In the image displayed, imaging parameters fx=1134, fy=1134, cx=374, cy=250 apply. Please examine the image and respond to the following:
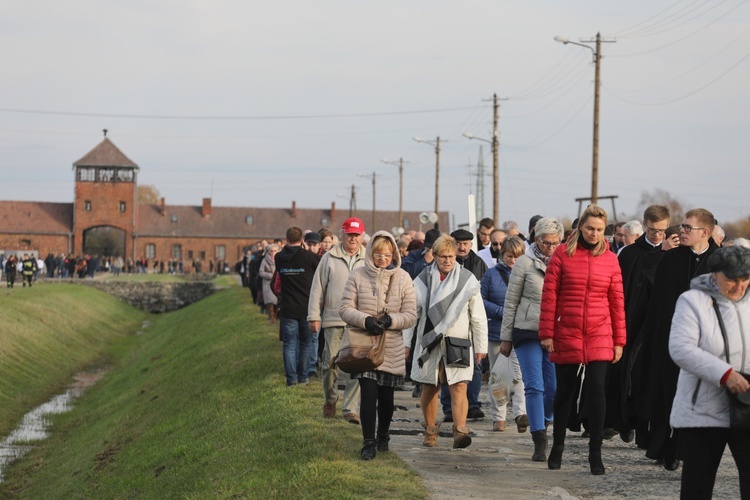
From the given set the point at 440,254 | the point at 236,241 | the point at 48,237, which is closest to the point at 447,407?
the point at 440,254

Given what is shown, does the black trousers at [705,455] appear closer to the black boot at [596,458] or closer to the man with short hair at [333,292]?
the black boot at [596,458]

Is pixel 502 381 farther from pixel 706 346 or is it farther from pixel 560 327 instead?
pixel 706 346

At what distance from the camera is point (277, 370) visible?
686 inches

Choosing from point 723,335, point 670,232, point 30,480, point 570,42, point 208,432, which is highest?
point 570,42

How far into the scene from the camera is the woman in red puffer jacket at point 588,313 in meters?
9.30

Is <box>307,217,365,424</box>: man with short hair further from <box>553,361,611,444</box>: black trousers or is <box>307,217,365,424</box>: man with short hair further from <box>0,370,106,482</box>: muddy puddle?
<box>0,370,106,482</box>: muddy puddle

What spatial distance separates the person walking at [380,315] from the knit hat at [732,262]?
3825mm

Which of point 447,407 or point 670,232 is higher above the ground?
point 670,232

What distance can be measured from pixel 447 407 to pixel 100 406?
1458 cm

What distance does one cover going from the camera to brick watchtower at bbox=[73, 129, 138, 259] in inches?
4208

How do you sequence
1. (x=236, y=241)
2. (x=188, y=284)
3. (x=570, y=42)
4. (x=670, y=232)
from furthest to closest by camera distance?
(x=236, y=241), (x=188, y=284), (x=570, y=42), (x=670, y=232)

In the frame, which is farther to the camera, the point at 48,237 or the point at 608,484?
the point at 48,237

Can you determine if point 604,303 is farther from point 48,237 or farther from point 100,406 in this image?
point 48,237

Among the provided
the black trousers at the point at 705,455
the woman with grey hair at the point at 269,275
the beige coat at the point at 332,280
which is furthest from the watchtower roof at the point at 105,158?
the black trousers at the point at 705,455
